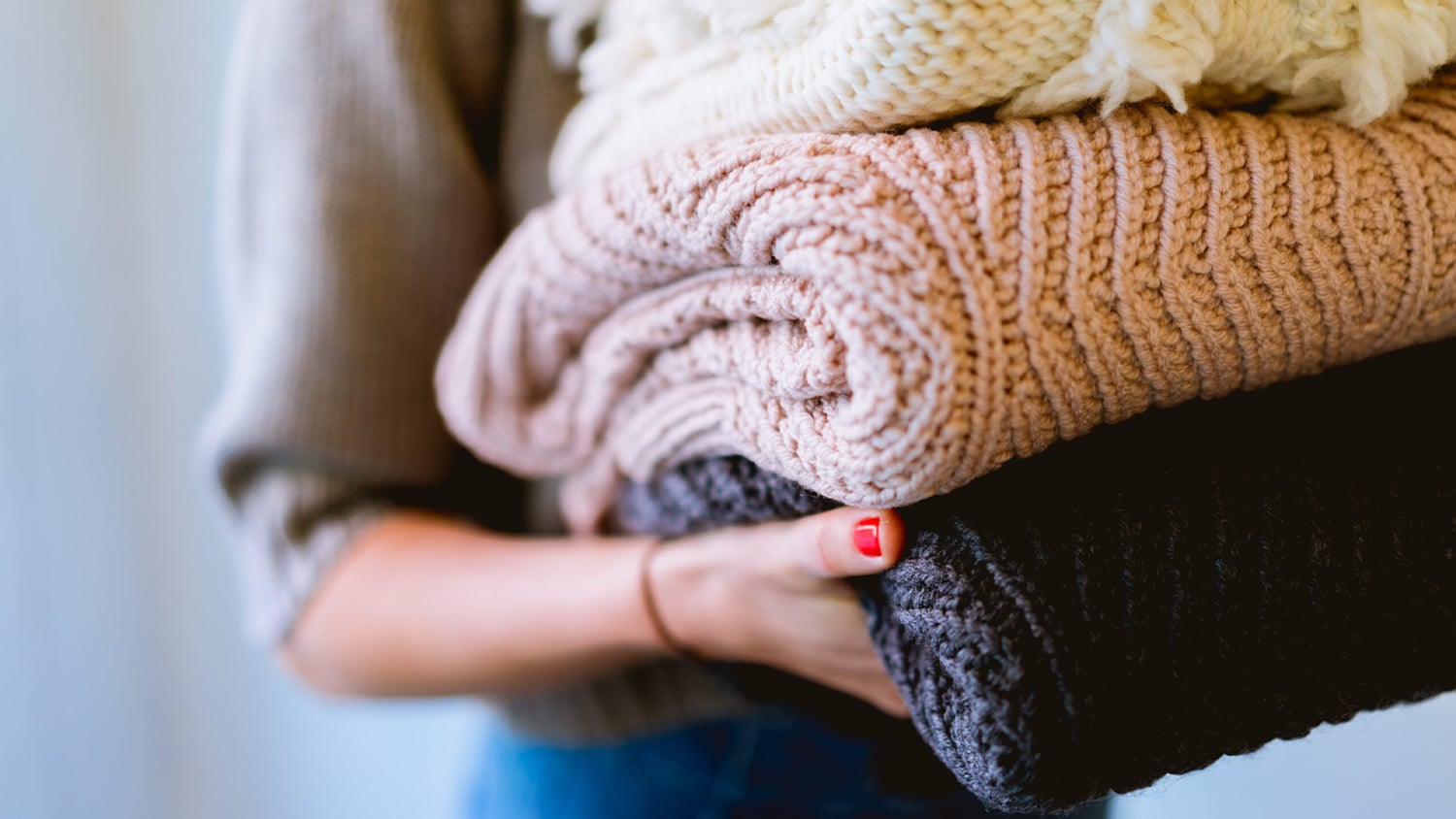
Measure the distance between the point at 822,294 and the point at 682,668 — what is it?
1.15 ft

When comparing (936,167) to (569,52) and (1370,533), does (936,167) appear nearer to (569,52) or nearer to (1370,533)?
(1370,533)

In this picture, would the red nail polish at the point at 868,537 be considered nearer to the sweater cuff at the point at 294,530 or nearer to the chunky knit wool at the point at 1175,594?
the chunky knit wool at the point at 1175,594

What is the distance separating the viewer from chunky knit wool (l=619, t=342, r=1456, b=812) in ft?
0.83

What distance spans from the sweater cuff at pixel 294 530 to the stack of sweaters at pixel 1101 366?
248mm

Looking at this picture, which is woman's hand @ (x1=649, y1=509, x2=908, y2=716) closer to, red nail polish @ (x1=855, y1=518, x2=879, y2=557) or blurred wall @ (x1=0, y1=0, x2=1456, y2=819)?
red nail polish @ (x1=855, y1=518, x2=879, y2=557)

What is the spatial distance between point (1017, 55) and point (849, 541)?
0.46 ft

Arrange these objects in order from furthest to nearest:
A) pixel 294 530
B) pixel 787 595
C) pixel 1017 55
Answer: pixel 294 530 → pixel 787 595 → pixel 1017 55

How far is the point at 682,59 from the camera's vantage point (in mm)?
321

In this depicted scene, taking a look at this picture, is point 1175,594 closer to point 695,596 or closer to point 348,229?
point 695,596

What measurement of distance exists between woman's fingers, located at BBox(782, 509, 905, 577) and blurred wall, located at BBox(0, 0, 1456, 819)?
74 centimetres

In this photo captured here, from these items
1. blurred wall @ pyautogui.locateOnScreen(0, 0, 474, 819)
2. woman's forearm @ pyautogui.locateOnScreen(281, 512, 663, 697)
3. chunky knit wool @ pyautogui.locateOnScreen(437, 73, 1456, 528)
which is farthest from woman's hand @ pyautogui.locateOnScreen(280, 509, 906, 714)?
blurred wall @ pyautogui.locateOnScreen(0, 0, 474, 819)

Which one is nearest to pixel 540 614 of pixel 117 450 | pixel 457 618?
pixel 457 618

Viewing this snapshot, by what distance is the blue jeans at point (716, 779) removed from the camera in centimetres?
50

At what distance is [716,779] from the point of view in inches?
20.6
